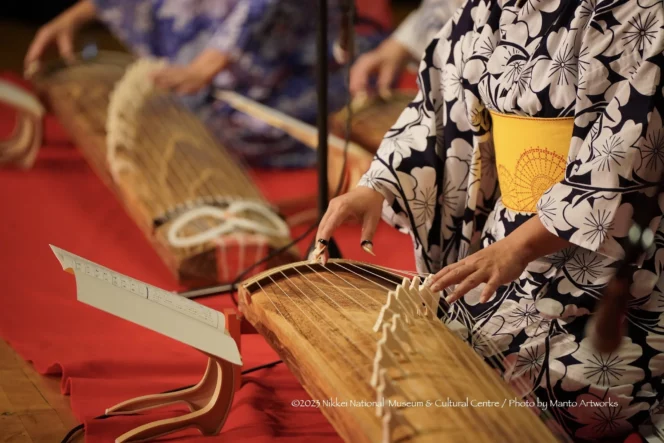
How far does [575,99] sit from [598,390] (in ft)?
1.62

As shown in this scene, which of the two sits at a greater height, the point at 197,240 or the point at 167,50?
the point at 167,50

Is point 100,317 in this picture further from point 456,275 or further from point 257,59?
point 257,59

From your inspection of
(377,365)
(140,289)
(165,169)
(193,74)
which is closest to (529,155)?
(377,365)

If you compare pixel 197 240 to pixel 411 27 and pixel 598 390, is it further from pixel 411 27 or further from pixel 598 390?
pixel 598 390

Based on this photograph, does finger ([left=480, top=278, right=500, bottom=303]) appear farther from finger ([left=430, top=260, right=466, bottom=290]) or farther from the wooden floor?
the wooden floor

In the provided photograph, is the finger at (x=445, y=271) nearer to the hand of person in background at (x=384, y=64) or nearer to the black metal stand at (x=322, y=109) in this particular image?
the black metal stand at (x=322, y=109)

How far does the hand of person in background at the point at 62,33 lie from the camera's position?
149 inches

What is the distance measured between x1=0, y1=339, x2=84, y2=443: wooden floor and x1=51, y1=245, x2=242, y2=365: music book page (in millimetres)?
460

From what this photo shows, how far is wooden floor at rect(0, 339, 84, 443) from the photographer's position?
1646mm

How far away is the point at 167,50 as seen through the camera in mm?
3975

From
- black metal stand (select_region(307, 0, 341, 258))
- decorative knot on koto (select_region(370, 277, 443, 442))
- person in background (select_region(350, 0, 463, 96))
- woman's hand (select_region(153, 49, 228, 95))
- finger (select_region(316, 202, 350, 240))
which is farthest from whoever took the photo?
woman's hand (select_region(153, 49, 228, 95))

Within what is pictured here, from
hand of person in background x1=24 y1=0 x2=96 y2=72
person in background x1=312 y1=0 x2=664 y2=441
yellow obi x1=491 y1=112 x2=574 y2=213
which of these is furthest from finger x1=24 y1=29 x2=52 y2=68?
yellow obi x1=491 y1=112 x2=574 y2=213

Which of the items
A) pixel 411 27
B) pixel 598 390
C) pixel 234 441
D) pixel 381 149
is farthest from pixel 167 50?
pixel 598 390

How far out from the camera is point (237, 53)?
345cm
